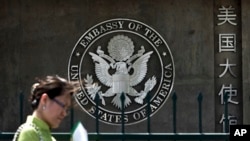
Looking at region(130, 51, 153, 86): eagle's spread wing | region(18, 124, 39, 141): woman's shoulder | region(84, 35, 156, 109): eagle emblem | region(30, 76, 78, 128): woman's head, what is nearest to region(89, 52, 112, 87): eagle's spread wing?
region(84, 35, 156, 109): eagle emblem

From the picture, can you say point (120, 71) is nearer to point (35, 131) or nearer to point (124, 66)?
point (124, 66)

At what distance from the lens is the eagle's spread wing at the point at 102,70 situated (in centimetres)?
832

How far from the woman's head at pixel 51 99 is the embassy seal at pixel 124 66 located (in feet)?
18.4

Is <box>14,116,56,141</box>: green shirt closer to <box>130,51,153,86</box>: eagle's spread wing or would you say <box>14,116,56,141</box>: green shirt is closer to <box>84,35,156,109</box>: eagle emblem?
<box>84,35,156,109</box>: eagle emblem

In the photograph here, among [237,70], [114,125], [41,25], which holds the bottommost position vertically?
[114,125]

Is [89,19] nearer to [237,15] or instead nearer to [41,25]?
[41,25]

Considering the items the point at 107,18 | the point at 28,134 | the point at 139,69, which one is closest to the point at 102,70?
the point at 139,69

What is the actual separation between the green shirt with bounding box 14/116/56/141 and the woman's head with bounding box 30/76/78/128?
0.03 metres

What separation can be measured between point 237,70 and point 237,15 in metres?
0.63

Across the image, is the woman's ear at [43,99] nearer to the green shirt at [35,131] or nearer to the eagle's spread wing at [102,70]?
the green shirt at [35,131]

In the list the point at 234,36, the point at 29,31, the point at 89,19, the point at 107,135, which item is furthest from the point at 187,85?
the point at 107,135

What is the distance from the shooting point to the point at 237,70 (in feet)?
27.6

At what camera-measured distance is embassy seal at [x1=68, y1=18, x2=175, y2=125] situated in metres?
8.31

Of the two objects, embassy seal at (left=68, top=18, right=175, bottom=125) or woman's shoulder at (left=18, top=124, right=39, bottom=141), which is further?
embassy seal at (left=68, top=18, right=175, bottom=125)
